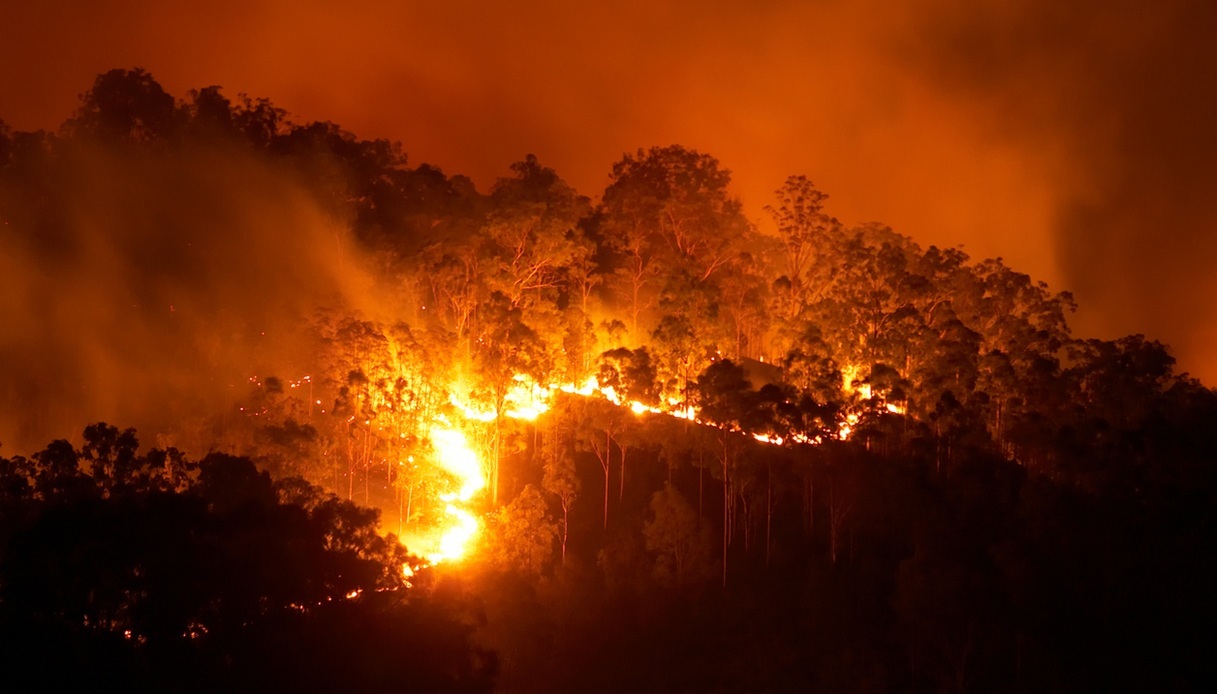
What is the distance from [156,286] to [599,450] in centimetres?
2170

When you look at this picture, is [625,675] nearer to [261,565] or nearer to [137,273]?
[261,565]

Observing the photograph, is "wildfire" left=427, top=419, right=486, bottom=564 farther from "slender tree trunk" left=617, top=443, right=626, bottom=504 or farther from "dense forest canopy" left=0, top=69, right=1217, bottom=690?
"slender tree trunk" left=617, top=443, right=626, bottom=504

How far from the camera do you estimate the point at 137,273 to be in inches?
1903

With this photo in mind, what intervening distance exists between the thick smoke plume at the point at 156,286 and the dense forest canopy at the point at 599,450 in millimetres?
167

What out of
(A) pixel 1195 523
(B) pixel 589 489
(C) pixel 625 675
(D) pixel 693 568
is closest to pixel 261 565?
(C) pixel 625 675

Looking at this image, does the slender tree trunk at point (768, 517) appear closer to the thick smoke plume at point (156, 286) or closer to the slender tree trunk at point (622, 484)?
the slender tree trunk at point (622, 484)

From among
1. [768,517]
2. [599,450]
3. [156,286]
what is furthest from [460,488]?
[156,286]

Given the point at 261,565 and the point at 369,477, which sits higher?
the point at 369,477

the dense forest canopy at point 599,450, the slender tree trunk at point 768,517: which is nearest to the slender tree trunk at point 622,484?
the dense forest canopy at point 599,450

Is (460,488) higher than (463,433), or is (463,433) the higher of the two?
(463,433)

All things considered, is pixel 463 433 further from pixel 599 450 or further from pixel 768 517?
pixel 768 517

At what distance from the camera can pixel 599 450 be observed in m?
35.0

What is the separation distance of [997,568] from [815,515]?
5101mm

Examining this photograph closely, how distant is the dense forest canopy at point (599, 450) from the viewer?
2088cm
